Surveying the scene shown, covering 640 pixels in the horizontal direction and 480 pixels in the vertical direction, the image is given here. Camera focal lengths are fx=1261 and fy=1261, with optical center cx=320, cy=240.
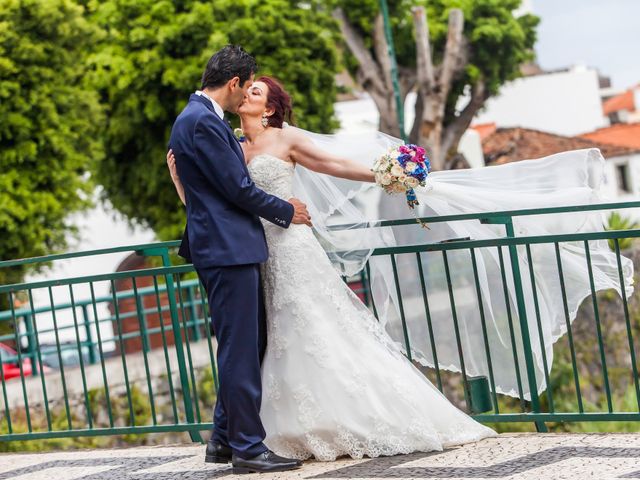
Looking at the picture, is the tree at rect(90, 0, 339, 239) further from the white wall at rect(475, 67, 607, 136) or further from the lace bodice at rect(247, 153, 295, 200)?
the white wall at rect(475, 67, 607, 136)

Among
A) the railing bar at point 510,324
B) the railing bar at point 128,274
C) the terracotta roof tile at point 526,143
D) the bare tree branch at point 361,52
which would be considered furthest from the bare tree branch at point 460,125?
the railing bar at point 510,324

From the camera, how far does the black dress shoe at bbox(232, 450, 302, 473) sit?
5.96m

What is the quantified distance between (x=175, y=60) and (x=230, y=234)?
20.8 metres

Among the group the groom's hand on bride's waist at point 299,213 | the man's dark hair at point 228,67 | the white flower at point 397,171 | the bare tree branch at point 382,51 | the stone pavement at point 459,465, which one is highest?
the bare tree branch at point 382,51

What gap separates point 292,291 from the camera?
6234 mm

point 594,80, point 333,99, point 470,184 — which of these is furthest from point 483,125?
point 470,184

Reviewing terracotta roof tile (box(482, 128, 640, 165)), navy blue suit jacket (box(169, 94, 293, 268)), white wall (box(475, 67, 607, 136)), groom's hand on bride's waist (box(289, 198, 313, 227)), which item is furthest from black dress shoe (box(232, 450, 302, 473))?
white wall (box(475, 67, 607, 136))

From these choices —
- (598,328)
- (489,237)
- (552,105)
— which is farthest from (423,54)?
(552,105)

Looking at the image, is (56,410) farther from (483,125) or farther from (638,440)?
(483,125)

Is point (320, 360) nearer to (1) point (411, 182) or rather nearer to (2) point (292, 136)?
(1) point (411, 182)

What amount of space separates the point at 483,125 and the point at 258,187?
175 feet

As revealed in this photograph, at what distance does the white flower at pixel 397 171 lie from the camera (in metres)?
6.27

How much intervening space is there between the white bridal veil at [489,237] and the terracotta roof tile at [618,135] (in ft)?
175

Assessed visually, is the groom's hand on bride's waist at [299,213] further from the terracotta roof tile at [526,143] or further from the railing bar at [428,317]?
the terracotta roof tile at [526,143]
